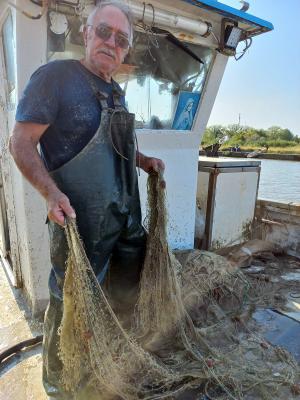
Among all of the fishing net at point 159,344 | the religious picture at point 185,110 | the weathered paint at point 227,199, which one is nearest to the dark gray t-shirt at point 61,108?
the fishing net at point 159,344

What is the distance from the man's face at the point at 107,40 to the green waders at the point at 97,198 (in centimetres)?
14

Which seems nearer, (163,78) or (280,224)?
(163,78)

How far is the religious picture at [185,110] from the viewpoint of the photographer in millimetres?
3869

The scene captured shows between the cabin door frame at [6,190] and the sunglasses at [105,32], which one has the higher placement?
the sunglasses at [105,32]

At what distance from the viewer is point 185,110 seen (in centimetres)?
395

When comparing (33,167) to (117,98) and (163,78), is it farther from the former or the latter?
(163,78)

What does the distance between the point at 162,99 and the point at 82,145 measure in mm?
2037

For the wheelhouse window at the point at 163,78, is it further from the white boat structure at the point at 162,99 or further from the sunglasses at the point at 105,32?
the sunglasses at the point at 105,32

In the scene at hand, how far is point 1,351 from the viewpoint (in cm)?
268

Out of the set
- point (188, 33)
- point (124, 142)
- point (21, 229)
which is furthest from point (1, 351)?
point (188, 33)

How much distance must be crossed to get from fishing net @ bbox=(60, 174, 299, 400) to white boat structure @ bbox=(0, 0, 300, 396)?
1.18m

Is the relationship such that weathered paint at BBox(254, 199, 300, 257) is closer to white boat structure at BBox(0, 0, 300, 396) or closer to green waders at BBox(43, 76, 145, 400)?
white boat structure at BBox(0, 0, 300, 396)

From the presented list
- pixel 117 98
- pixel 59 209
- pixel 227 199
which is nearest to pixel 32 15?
pixel 117 98

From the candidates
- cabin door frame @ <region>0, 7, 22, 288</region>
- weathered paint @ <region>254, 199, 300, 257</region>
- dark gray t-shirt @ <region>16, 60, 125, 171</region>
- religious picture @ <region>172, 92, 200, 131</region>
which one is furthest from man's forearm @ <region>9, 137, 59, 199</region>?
weathered paint @ <region>254, 199, 300, 257</region>
